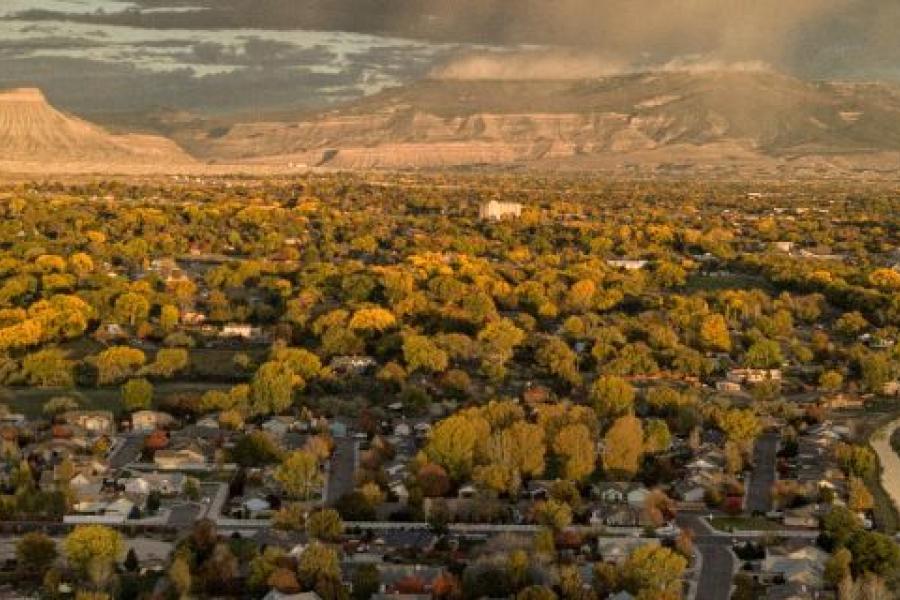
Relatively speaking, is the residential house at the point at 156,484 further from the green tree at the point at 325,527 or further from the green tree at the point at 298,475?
the green tree at the point at 325,527

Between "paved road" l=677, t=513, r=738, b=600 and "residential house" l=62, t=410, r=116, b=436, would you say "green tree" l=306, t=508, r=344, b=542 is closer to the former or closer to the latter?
"paved road" l=677, t=513, r=738, b=600

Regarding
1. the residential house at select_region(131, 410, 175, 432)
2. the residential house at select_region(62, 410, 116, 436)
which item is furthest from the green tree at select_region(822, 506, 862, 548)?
the residential house at select_region(62, 410, 116, 436)

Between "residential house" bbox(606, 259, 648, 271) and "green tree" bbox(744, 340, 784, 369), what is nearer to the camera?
"green tree" bbox(744, 340, 784, 369)

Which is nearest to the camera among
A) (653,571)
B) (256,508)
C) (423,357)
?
(653,571)

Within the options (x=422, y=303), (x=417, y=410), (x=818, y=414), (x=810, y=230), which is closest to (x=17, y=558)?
(x=417, y=410)

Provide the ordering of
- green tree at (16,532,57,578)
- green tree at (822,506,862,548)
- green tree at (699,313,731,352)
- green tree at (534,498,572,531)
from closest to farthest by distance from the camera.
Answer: green tree at (16,532,57,578)
green tree at (822,506,862,548)
green tree at (534,498,572,531)
green tree at (699,313,731,352)

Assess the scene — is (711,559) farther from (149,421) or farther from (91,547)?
(149,421)

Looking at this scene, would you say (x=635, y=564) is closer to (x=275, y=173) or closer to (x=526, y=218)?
(x=526, y=218)

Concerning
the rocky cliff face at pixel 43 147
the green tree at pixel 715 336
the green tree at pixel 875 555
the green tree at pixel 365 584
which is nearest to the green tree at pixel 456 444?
the green tree at pixel 365 584

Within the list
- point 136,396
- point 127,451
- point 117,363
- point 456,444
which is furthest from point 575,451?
point 117,363

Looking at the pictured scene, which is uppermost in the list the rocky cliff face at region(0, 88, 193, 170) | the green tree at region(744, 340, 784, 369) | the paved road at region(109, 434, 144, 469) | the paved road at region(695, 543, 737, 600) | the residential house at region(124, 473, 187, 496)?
the paved road at region(695, 543, 737, 600)
